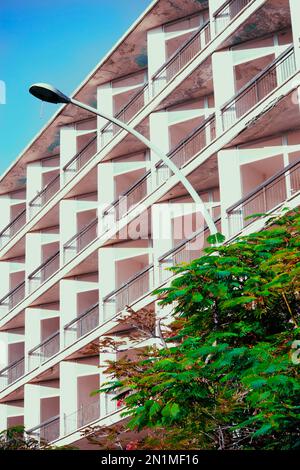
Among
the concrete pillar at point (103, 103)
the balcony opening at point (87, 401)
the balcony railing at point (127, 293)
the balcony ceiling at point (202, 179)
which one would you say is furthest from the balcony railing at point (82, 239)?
the balcony ceiling at point (202, 179)

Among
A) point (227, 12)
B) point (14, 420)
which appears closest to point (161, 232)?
point (227, 12)

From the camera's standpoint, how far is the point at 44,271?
40.8 m

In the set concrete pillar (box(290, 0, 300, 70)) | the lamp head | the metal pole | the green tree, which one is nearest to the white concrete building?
concrete pillar (box(290, 0, 300, 70))

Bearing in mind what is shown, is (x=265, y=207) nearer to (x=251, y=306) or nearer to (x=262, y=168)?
(x=262, y=168)

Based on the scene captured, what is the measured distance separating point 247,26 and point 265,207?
19.8ft

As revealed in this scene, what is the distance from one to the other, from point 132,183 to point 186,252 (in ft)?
22.1

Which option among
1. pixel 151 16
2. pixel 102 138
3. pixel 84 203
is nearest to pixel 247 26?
pixel 151 16

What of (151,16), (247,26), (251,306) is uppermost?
(151,16)

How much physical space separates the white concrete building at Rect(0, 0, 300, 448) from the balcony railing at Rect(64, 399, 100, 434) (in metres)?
0.05

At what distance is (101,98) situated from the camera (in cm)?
3762

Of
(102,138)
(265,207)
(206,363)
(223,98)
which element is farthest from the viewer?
(102,138)

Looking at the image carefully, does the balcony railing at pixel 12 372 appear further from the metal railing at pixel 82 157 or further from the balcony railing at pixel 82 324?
the metal railing at pixel 82 157

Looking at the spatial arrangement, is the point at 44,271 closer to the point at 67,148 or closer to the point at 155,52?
the point at 67,148

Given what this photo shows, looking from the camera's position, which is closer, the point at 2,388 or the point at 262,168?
the point at 262,168
